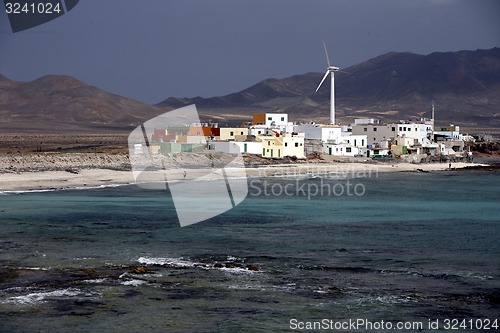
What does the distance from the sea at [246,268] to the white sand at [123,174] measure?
576 centimetres

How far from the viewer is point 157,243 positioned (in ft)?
85.5

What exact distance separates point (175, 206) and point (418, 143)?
49493 mm

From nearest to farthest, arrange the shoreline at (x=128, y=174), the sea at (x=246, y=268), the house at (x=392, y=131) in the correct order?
1. the sea at (x=246, y=268)
2. the shoreline at (x=128, y=174)
3. the house at (x=392, y=131)

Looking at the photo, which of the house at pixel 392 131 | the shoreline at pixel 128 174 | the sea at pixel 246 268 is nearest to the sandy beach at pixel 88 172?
the shoreline at pixel 128 174

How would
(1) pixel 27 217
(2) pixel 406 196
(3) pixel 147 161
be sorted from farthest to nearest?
(3) pixel 147 161 → (2) pixel 406 196 → (1) pixel 27 217

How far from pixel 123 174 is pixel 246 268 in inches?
1309

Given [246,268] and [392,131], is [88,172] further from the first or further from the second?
[392,131]

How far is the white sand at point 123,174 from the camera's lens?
4562 cm

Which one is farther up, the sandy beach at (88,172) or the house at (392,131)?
the house at (392,131)

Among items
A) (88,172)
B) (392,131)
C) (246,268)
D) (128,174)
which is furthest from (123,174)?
(392,131)

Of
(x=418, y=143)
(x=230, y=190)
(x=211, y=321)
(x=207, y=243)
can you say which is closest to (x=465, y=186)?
(x=230, y=190)

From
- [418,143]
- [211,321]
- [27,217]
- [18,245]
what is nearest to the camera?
[211,321]

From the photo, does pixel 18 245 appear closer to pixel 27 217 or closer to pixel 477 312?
pixel 27 217

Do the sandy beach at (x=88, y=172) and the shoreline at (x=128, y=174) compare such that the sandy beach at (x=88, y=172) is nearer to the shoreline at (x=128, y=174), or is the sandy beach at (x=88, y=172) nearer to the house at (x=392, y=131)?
the shoreline at (x=128, y=174)
